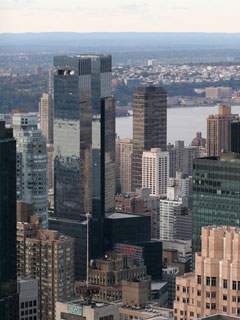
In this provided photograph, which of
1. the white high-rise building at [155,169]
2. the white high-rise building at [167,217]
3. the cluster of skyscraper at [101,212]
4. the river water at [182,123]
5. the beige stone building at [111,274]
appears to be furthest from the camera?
the river water at [182,123]

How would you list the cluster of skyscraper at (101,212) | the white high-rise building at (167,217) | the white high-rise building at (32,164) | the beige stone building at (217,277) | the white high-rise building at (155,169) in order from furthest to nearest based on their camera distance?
the white high-rise building at (155,169), the white high-rise building at (167,217), the white high-rise building at (32,164), the cluster of skyscraper at (101,212), the beige stone building at (217,277)

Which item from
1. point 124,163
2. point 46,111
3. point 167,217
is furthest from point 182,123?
point 167,217

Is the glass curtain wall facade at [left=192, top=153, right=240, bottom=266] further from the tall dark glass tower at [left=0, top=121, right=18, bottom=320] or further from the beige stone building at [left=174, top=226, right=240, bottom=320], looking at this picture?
the beige stone building at [left=174, top=226, right=240, bottom=320]

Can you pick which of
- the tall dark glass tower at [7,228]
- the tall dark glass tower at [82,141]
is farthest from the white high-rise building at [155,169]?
the tall dark glass tower at [7,228]

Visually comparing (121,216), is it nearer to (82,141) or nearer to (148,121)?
(82,141)

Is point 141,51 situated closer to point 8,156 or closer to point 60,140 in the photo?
point 60,140

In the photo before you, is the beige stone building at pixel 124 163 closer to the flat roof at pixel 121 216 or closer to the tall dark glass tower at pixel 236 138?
the flat roof at pixel 121 216

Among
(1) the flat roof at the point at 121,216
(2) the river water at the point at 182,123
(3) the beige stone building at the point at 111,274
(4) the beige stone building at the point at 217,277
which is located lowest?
(2) the river water at the point at 182,123
